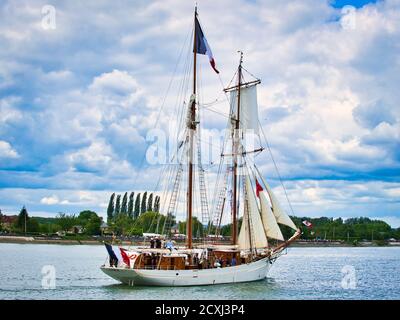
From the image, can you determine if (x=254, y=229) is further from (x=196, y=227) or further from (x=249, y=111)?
(x=196, y=227)

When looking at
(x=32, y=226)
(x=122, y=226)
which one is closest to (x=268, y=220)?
(x=122, y=226)

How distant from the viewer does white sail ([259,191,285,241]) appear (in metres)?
67.7

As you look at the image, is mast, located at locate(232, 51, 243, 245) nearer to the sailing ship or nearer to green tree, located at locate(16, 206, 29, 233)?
the sailing ship

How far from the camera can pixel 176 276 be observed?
5566 centimetres

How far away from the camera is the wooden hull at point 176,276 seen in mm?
54281

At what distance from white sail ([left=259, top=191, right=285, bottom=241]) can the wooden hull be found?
692 cm

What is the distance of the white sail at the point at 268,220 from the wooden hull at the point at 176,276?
6.92 m

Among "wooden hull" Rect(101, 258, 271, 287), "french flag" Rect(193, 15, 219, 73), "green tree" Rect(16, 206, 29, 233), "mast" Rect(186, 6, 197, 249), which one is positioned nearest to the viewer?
"wooden hull" Rect(101, 258, 271, 287)

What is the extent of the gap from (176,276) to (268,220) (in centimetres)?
1623

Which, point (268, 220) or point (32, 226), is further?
point (32, 226)

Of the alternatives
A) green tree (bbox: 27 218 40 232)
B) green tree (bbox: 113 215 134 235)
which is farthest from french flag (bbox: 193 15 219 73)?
green tree (bbox: 27 218 40 232)

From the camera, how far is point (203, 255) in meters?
59.7

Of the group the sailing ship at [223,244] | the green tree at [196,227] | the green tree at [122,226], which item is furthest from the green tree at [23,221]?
the sailing ship at [223,244]

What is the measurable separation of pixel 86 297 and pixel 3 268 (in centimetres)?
3101
